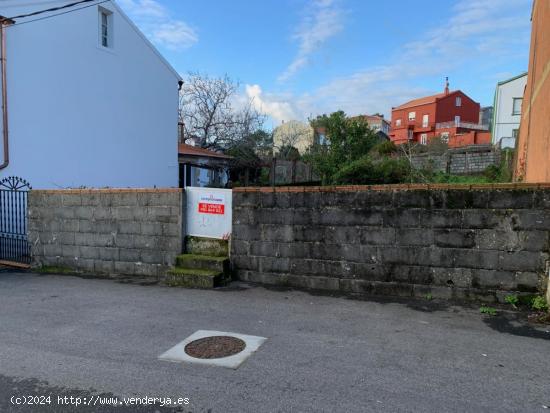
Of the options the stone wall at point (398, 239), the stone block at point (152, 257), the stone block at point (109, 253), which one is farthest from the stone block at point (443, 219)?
the stone block at point (109, 253)

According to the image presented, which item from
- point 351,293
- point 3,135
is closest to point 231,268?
point 351,293

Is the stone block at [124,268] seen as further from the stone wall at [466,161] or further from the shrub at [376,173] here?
the stone wall at [466,161]

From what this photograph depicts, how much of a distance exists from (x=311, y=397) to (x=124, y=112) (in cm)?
1562

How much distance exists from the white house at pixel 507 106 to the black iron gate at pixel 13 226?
36.6 meters

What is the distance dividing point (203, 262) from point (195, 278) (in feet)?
1.03

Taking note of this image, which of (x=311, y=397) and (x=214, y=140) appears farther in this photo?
(x=214, y=140)

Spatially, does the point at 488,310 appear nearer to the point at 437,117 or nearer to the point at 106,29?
the point at 106,29

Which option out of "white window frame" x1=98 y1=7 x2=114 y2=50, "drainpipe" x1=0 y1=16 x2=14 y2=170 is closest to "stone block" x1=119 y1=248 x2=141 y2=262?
"drainpipe" x1=0 y1=16 x2=14 y2=170

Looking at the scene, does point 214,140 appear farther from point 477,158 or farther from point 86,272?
point 86,272

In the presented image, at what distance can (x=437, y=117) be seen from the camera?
54.3m

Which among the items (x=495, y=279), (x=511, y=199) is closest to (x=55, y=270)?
(x=495, y=279)

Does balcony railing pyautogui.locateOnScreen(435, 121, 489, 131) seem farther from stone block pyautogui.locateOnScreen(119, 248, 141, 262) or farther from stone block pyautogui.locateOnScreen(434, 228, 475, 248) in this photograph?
stone block pyautogui.locateOnScreen(119, 248, 141, 262)

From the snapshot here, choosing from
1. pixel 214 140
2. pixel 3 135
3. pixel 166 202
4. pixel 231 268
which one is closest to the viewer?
pixel 231 268

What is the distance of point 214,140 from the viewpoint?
29.2 metres
